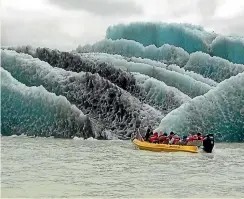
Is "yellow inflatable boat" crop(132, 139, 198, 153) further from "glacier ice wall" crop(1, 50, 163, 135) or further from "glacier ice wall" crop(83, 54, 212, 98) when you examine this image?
"glacier ice wall" crop(83, 54, 212, 98)

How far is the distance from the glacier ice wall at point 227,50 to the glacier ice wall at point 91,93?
15.5 m

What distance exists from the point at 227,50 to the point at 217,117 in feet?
63.2

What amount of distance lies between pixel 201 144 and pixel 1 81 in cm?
1367

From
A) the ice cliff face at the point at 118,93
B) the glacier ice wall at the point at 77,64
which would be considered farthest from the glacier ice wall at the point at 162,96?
the glacier ice wall at the point at 77,64

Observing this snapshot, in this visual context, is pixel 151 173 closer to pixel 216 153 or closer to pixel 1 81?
pixel 216 153

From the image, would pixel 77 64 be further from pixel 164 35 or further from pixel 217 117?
pixel 217 117

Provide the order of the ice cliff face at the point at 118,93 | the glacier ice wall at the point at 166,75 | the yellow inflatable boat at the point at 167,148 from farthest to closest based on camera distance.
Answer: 1. the glacier ice wall at the point at 166,75
2. the ice cliff face at the point at 118,93
3. the yellow inflatable boat at the point at 167,148

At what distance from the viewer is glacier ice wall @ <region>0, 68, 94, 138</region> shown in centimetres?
3030

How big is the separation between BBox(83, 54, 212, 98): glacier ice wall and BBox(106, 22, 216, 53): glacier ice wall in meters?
7.86

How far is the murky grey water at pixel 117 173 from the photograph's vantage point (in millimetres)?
12844

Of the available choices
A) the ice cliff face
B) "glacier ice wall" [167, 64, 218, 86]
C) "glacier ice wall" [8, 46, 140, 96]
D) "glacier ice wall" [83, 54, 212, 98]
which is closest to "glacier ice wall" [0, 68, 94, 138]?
the ice cliff face

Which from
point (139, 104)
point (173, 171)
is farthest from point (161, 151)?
point (139, 104)

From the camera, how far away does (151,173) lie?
1584 centimetres

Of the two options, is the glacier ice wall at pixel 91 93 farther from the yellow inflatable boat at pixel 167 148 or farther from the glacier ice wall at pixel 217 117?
the yellow inflatable boat at pixel 167 148
